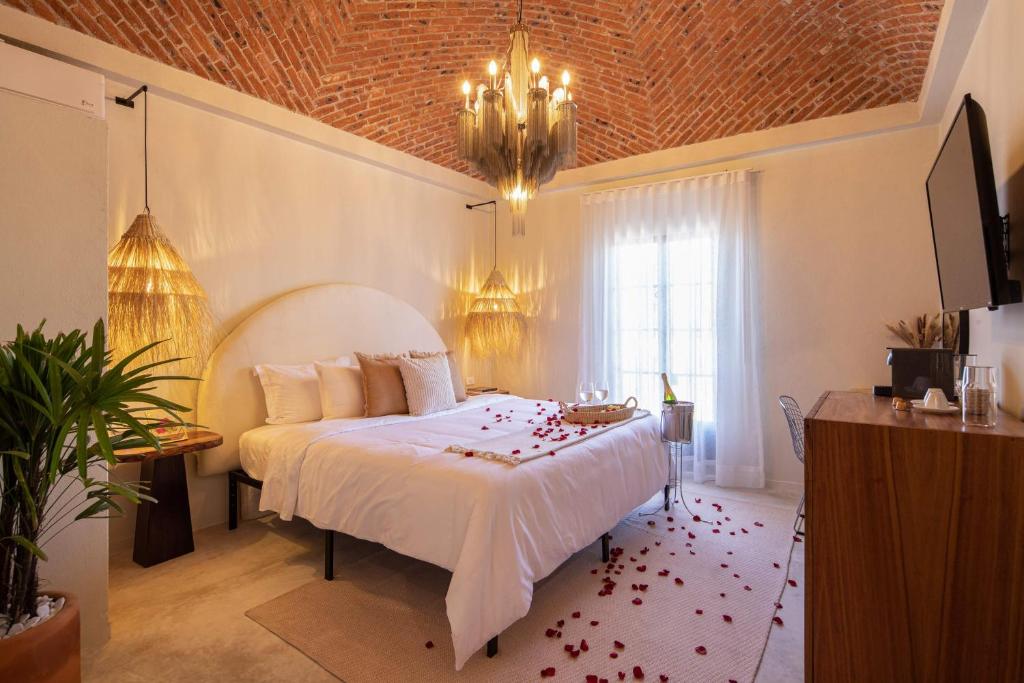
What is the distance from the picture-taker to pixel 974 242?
1896mm

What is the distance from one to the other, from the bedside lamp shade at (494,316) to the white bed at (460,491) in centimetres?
188

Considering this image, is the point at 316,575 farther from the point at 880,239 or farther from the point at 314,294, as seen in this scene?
the point at 880,239

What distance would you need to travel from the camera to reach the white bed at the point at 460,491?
6.45 ft

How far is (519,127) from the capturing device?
2613 mm

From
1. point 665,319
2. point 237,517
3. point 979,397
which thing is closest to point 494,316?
point 665,319

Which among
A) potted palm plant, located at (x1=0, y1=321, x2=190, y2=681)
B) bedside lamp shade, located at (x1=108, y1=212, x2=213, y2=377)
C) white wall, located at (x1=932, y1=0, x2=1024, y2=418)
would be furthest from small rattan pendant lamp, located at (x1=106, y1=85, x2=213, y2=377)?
white wall, located at (x1=932, y1=0, x2=1024, y2=418)

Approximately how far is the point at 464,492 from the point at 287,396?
182 centimetres

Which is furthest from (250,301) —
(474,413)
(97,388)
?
(97,388)

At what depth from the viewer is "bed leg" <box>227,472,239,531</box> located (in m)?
3.28

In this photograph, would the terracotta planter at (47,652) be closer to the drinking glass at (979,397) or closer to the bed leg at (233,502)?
the bed leg at (233,502)

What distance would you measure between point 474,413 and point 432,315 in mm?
1641

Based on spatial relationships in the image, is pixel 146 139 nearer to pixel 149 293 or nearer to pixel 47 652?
pixel 149 293

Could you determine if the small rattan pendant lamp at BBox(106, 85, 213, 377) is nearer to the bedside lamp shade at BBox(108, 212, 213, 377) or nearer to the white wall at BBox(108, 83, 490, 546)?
the bedside lamp shade at BBox(108, 212, 213, 377)

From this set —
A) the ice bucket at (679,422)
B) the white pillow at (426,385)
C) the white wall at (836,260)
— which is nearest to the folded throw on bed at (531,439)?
the ice bucket at (679,422)
